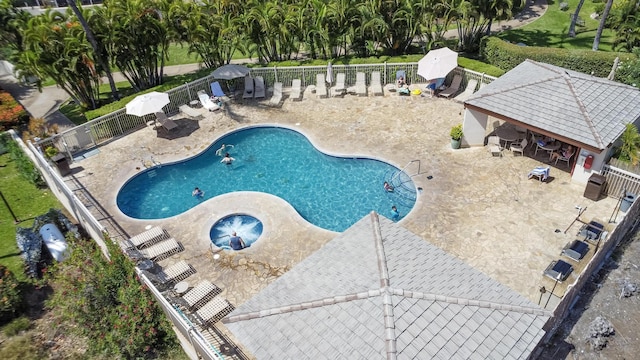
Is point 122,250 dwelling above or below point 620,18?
below

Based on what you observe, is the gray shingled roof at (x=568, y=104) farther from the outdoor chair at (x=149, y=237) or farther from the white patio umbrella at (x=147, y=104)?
the white patio umbrella at (x=147, y=104)

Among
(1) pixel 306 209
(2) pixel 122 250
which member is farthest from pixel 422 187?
(2) pixel 122 250

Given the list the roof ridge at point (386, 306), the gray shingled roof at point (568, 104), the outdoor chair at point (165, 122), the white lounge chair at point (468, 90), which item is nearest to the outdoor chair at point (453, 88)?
the white lounge chair at point (468, 90)

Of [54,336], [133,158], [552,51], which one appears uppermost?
[552,51]

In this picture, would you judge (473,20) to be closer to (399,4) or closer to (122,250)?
(399,4)

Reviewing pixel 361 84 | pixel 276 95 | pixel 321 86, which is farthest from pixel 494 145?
Result: pixel 276 95
